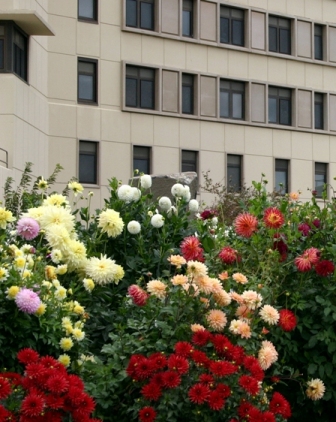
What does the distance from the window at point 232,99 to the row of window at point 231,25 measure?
64.3 inches

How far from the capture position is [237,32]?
43.0m

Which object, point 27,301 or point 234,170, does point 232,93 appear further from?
point 27,301

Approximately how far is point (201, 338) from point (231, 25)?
37592 millimetres

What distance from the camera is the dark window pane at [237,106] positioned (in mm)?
42656

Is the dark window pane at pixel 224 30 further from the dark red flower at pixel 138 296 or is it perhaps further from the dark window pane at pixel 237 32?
the dark red flower at pixel 138 296

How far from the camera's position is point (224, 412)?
6023 mm

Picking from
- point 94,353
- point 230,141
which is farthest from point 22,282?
point 230,141

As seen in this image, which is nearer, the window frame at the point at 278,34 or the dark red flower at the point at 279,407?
the dark red flower at the point at 279,407

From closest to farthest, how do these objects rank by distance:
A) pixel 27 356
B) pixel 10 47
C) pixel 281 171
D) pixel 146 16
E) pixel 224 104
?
pixel 27 356 → pixel 10 47 → pixel 146 16 → pixel 224 104 → pixel 281 171

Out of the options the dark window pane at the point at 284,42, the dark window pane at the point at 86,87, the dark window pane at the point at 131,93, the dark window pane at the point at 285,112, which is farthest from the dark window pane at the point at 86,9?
the dark window pane at the point at 285,112

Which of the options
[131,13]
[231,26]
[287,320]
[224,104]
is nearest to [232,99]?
[224,104]

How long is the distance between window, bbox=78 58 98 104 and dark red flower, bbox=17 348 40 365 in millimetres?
33315

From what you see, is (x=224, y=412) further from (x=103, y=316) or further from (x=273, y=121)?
(x=273, y=121)

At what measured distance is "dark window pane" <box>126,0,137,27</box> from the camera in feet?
131
